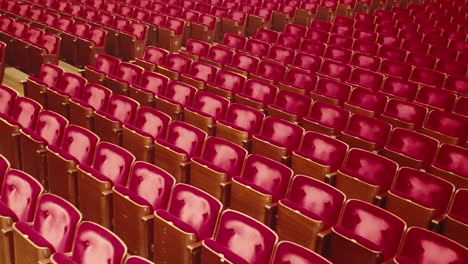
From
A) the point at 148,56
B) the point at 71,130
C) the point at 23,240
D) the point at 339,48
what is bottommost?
the point at 23,240

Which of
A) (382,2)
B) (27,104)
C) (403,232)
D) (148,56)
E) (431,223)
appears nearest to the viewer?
(403,232)

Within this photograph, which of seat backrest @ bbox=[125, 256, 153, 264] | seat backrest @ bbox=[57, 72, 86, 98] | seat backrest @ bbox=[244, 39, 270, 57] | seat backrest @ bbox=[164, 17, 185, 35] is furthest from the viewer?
seat backrest @ bbox=[164, 17, 185, 35]

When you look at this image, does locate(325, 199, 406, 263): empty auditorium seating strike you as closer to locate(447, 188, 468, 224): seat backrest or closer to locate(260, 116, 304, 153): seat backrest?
locate(447, 188, 468, 224): seat backrest

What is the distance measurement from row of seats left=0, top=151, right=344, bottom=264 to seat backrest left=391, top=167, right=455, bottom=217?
0.46 meters

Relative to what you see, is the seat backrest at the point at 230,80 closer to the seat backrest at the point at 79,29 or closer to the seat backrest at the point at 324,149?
the seat backrest at the point at 324,149

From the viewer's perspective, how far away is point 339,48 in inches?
100.0

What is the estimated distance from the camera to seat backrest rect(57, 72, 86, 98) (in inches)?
79.3

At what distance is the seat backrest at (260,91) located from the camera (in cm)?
204

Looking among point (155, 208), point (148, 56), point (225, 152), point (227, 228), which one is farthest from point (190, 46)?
point (227, 228)

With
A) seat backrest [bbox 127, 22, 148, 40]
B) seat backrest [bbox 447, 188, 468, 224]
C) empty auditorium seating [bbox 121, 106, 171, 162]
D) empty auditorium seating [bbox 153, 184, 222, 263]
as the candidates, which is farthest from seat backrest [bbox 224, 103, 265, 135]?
seat backrest [bbox 127, 22, 148, 40]

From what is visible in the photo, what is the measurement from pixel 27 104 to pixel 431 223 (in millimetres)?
1281

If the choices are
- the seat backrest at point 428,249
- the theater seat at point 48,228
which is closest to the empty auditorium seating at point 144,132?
the theater seat at point 48,228

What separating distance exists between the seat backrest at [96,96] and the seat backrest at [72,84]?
5 centimetres

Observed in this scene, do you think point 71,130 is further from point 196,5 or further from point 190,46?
point 196,5
